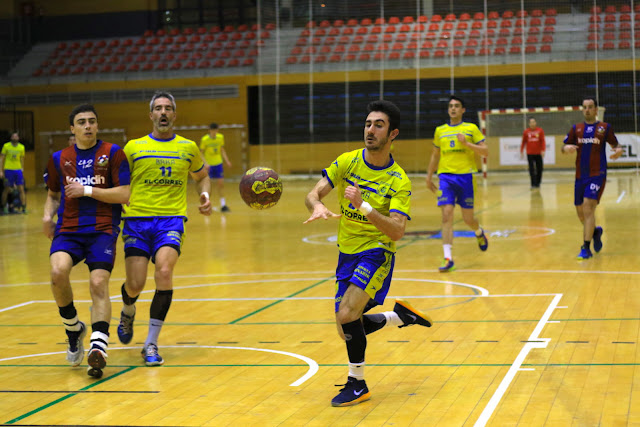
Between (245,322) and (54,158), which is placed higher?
(54,158)

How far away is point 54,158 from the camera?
6.52 meters

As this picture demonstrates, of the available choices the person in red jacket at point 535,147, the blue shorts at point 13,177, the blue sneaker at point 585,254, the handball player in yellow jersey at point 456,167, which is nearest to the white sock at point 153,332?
the handball player in yellow jersey at point 456,167

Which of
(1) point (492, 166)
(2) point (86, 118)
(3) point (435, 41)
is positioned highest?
(3) point (435, 41)

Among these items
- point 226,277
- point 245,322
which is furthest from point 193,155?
point 226,277

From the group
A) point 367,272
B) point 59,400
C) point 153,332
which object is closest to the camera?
point 367,272

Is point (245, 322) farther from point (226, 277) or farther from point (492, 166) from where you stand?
point (492, 166)

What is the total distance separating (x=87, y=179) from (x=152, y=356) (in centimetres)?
139

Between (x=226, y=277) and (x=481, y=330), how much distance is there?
4.46 meters

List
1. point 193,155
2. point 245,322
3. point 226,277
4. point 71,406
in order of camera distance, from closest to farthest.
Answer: point 71,406
point 193,155
point 245,322
point 226,277

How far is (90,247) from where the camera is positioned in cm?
644

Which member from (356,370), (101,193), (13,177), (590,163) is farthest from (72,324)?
(13,177)

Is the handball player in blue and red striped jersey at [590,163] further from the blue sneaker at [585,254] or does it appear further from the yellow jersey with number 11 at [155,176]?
the yellow jersey with number 11 at [155,176]

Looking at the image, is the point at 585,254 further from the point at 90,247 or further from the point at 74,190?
the point at 74,190

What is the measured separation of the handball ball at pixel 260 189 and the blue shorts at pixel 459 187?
204 inches
